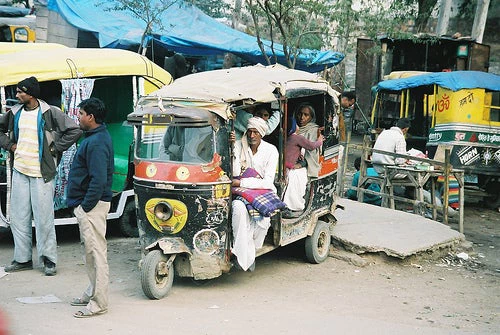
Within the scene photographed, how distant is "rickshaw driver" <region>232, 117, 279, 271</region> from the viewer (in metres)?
6.43

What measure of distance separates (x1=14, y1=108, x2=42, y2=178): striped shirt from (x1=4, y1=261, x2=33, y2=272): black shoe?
3.11 feet

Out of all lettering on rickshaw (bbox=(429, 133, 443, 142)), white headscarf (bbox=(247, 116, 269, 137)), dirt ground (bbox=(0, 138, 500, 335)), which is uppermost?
white headscarf (bbox=(247, 116, 269, 137))

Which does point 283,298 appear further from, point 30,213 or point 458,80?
point 458,80

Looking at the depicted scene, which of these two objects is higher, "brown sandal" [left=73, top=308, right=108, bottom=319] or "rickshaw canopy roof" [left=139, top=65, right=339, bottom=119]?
"rickshaw canopy roof" [left=139, top=65, right=339, bottom=119]

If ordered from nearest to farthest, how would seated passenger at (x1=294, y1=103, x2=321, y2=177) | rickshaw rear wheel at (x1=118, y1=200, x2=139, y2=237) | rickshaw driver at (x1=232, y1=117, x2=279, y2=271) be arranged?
rickshaw driver at (x1=232, y1=117, x2=279, y2=271) < seated passenger at (x1=294, y1=103, x2=321, y2=177) < rickshaw rear wheel at (x1=118, y1=200, x2=139, y2=237)

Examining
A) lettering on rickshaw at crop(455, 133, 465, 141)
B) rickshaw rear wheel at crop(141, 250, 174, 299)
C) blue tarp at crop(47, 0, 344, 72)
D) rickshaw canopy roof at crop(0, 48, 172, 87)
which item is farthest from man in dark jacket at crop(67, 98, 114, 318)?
blue tarp at crop(47, 0, 344, 72)

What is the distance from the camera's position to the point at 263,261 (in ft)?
26.2

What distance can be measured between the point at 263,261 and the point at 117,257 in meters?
1.69

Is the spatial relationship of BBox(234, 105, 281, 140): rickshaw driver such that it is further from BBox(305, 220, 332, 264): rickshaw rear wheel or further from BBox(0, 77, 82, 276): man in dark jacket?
BBox(0, 77, 82, 276): man in dark jacket

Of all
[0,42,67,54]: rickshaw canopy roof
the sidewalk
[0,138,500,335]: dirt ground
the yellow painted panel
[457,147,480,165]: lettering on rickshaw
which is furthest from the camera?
the yellow painted panel

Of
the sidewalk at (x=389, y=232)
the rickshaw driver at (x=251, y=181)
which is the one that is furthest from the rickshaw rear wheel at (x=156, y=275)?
the sidewalk at (x=389, y=232)

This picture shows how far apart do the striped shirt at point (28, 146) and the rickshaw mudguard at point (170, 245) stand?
5.21 feet

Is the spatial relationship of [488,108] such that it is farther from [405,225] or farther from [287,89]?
[287,89]

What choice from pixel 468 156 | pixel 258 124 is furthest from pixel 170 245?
pixel 468 156
